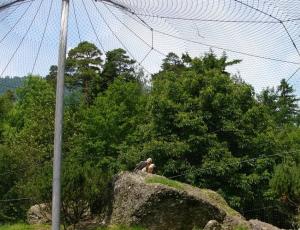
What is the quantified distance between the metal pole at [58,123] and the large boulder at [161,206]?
25.8 feet

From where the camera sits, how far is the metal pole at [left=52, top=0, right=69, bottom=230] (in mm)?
5852

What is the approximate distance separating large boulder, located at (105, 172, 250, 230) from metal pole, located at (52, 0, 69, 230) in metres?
7.87

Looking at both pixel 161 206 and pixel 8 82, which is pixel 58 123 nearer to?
pixel 161 206

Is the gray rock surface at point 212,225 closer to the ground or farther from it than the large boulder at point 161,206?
closer to the ground

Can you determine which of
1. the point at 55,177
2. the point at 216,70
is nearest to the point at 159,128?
the point at 216,70

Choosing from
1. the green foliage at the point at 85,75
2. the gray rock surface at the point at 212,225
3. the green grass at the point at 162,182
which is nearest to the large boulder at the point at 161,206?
the green grass at the point at 162,182

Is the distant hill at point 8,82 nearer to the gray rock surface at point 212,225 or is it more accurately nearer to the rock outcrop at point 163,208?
the rock outcrop at point 163,208

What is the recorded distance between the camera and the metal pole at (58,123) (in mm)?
5852

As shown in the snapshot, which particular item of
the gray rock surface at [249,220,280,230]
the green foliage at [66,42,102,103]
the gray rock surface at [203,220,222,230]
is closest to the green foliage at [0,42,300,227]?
the gray rock surface at [249,220,280,230]

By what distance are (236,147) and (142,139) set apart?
464 cm

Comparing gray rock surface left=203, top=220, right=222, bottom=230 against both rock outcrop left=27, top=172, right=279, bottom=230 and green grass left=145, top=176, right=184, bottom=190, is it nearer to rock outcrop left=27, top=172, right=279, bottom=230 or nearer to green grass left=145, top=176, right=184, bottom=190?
rock outcrop left=27, top=172, right=279, bottom=230

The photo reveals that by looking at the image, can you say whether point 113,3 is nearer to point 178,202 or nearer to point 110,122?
point 178,202

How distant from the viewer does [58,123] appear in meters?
6.18

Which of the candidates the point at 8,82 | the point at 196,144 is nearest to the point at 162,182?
the point at 8,82
